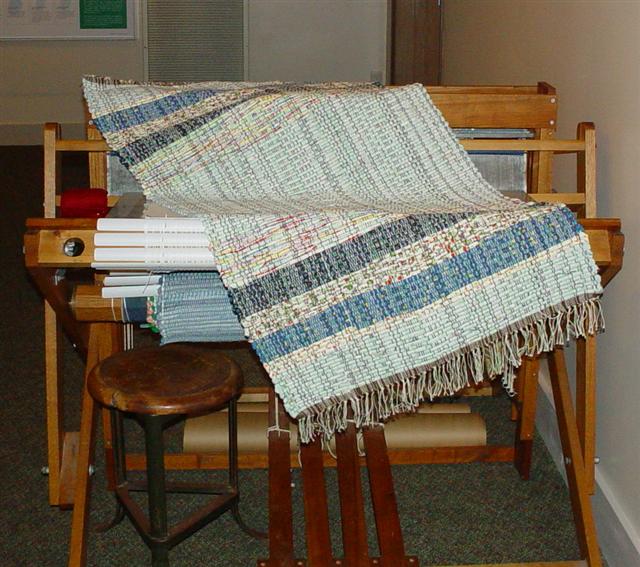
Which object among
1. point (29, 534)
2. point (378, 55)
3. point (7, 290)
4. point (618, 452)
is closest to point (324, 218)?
point (618, 452)

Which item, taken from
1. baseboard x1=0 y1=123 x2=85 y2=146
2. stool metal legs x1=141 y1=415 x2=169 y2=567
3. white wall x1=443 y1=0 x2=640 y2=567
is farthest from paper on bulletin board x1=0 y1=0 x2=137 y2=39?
stool metal legs x1=141 y1=415 x2=169 y2=567

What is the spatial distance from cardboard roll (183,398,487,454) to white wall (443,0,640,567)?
1.07ft

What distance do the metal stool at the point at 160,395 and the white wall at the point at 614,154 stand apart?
748mm

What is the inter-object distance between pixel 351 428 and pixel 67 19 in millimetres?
4551

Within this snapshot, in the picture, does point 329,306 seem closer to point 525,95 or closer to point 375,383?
point 375,383

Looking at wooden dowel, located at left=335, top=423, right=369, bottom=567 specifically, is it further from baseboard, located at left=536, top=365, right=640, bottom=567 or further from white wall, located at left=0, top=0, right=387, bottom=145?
white wall, located at left=0, top=0, right=387, bottom=145

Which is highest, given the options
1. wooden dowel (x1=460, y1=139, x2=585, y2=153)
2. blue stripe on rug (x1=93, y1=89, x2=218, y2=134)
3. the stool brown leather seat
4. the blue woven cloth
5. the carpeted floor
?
blue stripe on rug (x1=93, y1=89, x2=218, y2=134)

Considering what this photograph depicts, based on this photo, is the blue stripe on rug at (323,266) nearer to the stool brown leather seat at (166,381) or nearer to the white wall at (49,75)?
the stool brown leather seat at (166,381)

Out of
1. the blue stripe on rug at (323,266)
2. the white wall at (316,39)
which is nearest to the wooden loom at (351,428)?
the blue stripe on rug at (323,266)

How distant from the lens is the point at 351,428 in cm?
205

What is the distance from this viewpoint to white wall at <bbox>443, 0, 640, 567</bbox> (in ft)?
5.89

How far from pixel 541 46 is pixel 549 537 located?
4.01 ft

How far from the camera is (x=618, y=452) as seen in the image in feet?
6.25

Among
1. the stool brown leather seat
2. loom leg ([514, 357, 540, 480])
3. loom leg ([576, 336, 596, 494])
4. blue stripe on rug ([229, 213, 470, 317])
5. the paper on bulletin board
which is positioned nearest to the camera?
blue stripe on rug ([229, 213, 470, 317])
